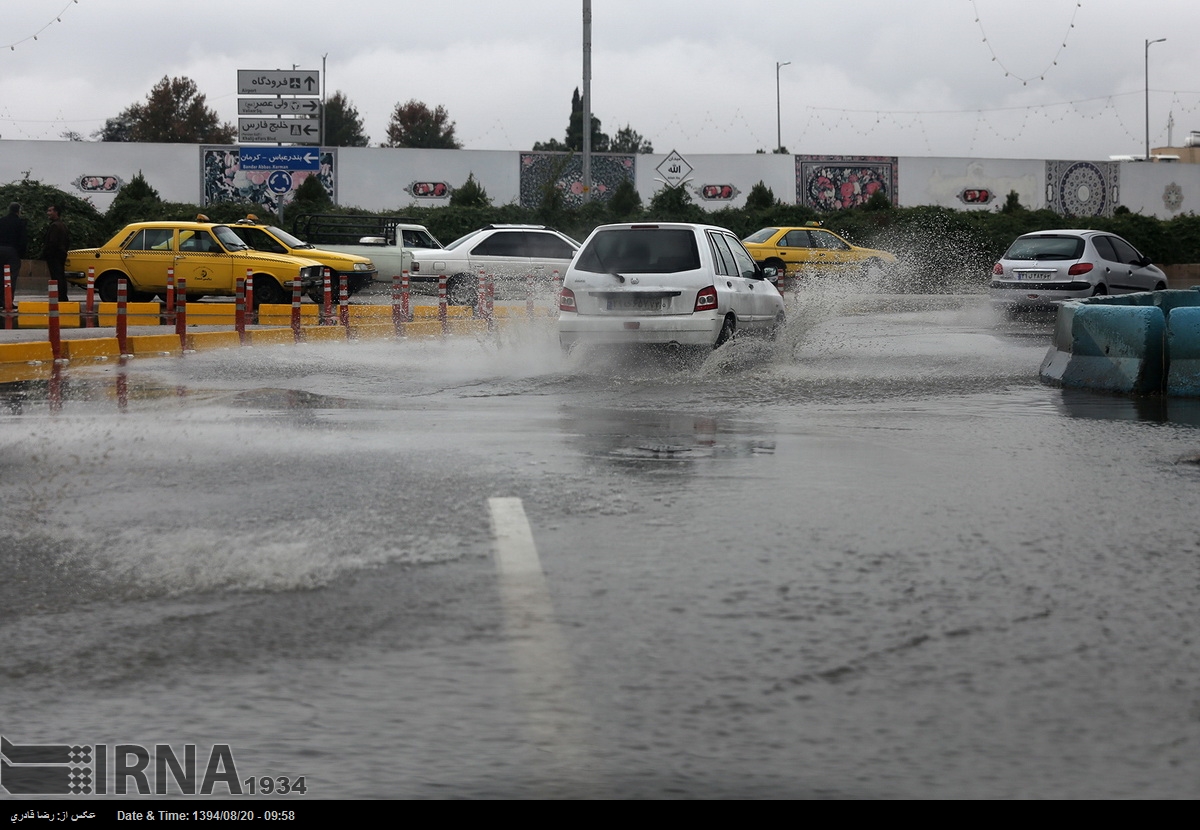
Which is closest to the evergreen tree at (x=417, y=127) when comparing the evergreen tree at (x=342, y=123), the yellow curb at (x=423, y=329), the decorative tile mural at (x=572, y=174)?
the evergreen tree at (x=342, y=123)

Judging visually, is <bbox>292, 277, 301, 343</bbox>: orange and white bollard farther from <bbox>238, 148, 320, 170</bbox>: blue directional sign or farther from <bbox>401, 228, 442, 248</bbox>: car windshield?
<bbox>238, 148, 320, 170</bbox>: blue directional sign

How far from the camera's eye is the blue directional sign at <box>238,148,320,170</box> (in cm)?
4322

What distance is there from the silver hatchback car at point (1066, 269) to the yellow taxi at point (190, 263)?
12.1m

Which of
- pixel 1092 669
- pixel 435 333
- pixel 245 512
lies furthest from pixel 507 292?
pixel 1092 669

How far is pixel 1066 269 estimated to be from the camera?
25109 mm

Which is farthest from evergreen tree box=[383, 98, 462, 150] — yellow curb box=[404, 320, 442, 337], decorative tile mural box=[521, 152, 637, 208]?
yellow curb box=[404, 320, 442, 337]

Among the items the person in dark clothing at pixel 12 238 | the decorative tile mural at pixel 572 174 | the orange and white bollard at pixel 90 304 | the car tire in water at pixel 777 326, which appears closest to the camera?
the car tire in water at pixel 777 326

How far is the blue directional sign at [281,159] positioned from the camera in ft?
142

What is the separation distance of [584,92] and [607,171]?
2189cm

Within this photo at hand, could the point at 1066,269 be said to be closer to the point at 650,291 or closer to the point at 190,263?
the point at 650,291

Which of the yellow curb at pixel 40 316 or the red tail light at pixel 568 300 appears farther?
the yellow curb at pixel 40 316

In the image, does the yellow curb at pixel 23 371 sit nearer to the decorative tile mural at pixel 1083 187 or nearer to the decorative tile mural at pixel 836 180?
the decorative tile mural at pixel 836 180

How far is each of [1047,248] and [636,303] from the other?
13179mm

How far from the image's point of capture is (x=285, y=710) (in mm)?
4004
